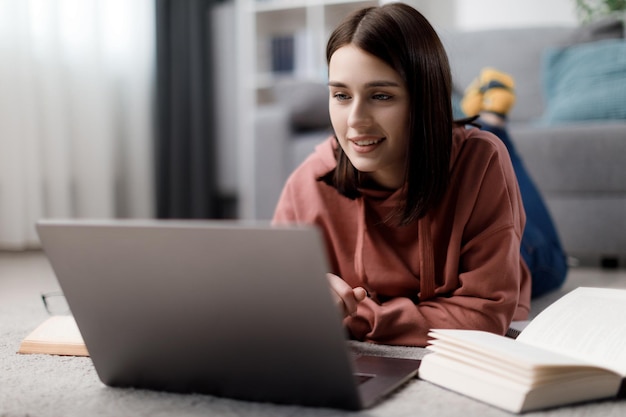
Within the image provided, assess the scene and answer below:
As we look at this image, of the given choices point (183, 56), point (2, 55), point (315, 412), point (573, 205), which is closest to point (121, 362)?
point (315, 412)

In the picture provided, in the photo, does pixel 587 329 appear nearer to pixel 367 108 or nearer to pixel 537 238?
pixel 367 108

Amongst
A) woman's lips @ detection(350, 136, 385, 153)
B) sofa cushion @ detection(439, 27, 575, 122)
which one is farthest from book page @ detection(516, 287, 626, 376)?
sofa cushion @ detection(439, 27, 575, 122)

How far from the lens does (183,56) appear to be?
3.72 meters

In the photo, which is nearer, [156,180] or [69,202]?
[69,202]

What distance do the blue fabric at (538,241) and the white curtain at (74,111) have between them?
1852mm

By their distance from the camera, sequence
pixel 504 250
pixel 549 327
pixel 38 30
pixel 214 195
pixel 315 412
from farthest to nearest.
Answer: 1. pixel 214 195
2. pixel 38 30
3. pixel 504 250
4. pixel 549 327
5. pixel 315 412

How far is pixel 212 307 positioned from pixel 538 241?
3.59 feet

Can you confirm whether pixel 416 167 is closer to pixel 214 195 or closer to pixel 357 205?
pixel 357 205

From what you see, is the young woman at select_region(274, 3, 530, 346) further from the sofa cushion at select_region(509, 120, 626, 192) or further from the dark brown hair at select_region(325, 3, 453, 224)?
the sofa cushion at select_region(509, 120, 626, 192)

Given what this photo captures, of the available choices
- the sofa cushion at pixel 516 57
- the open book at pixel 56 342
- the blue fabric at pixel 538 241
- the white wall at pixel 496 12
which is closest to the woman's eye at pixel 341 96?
the open book at pixel 56 342

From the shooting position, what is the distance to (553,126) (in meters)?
2.44

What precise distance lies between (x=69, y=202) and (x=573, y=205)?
1.94 meters

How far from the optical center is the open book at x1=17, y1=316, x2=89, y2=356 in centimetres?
109

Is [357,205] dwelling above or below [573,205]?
above
